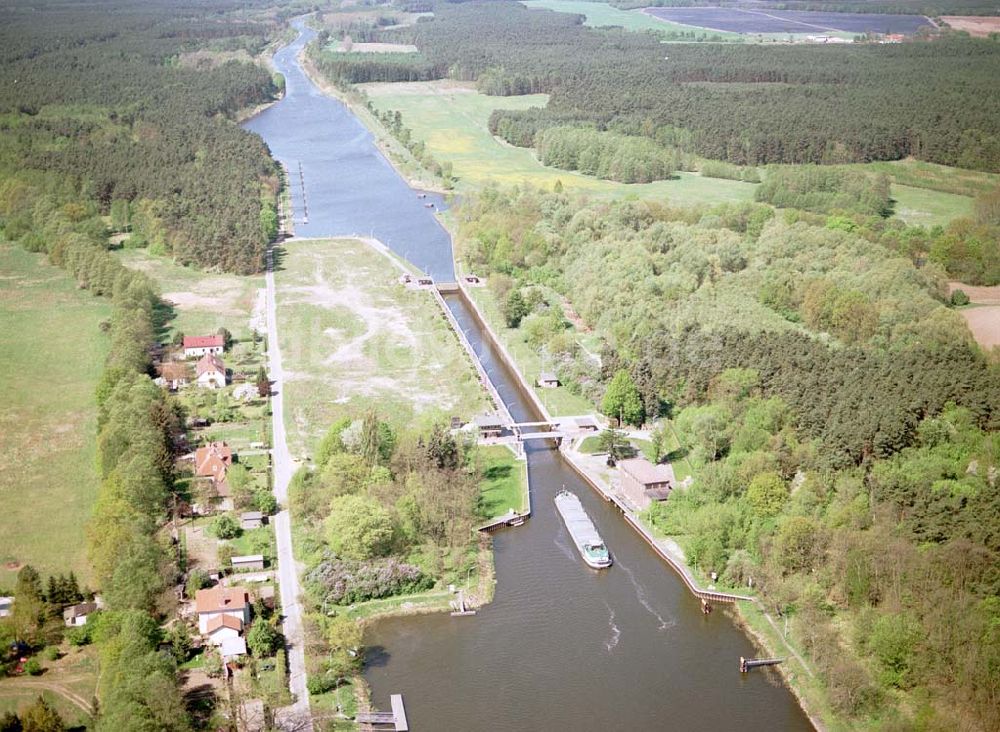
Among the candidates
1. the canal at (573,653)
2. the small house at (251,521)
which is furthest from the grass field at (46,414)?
the canal at (573,653)

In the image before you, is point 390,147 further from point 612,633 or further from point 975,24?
point 612,633

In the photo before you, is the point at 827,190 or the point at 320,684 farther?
the point at 827,190

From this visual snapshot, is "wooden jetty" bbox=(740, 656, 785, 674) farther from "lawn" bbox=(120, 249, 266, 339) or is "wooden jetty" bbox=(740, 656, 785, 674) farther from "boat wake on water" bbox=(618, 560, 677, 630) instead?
"lawn" bbox=(120, 249, 266, 339)

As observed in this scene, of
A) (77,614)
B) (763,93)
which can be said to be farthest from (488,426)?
(763,93)

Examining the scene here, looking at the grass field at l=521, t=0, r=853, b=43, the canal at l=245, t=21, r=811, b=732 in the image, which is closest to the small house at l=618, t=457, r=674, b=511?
the canal at l=245, t=21, r=811, b=732

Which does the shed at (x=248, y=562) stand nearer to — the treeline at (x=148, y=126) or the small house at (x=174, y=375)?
the small house at (x=174, y=375)

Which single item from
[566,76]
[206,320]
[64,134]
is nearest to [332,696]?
[206,320]
